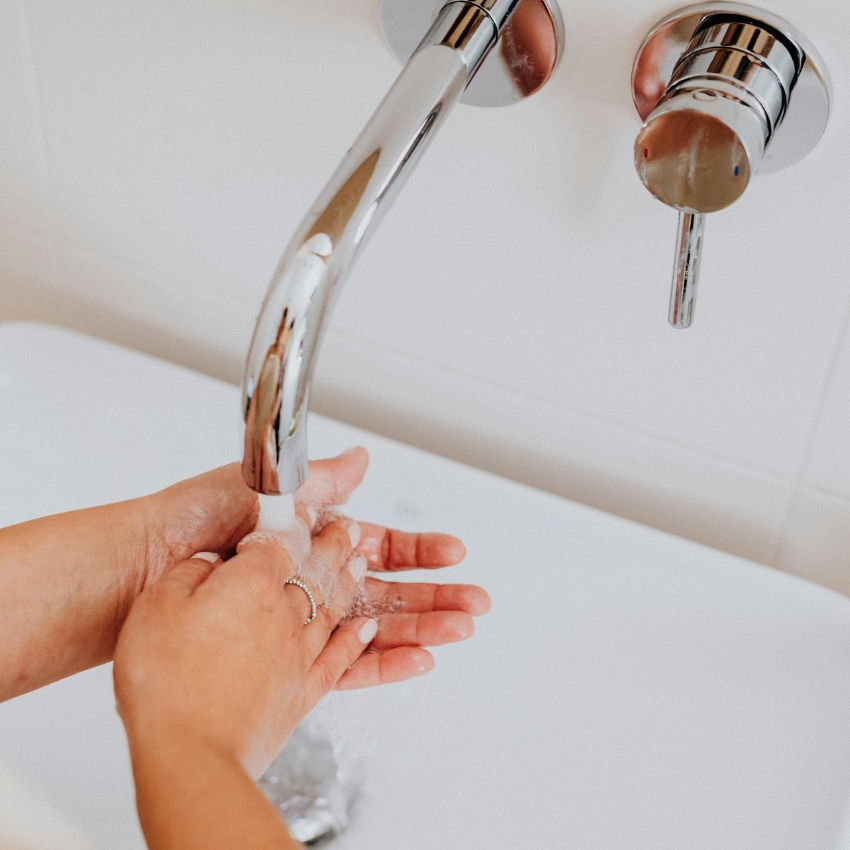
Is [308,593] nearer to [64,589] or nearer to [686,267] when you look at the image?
[64,589]

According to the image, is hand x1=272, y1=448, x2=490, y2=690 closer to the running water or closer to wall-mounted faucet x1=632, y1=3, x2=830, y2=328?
the running water

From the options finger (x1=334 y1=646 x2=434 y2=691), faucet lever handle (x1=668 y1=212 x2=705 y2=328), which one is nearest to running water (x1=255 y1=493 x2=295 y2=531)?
finger (x1=334 y1=646 x2=434 y2=691)

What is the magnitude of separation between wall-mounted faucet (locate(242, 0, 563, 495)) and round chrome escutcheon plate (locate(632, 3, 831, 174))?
0.31 feet

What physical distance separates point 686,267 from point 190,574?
12.6 inches

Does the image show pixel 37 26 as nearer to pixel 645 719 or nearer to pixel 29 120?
pixel 29 120

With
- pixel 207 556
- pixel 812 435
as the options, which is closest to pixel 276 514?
pixel 207 556

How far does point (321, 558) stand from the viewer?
591 millimetres

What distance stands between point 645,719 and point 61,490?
505 mm

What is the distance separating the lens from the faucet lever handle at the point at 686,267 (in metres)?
0.43

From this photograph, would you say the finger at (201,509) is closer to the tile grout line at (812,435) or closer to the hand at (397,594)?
the hand at (397,594)

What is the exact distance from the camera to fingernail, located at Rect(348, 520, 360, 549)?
0.62 m

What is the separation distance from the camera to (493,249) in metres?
0.58

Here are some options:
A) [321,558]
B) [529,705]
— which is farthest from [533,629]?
[321,558]

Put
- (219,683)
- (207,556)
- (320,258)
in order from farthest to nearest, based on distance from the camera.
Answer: (207,556) < (219,683) < (320,258)
